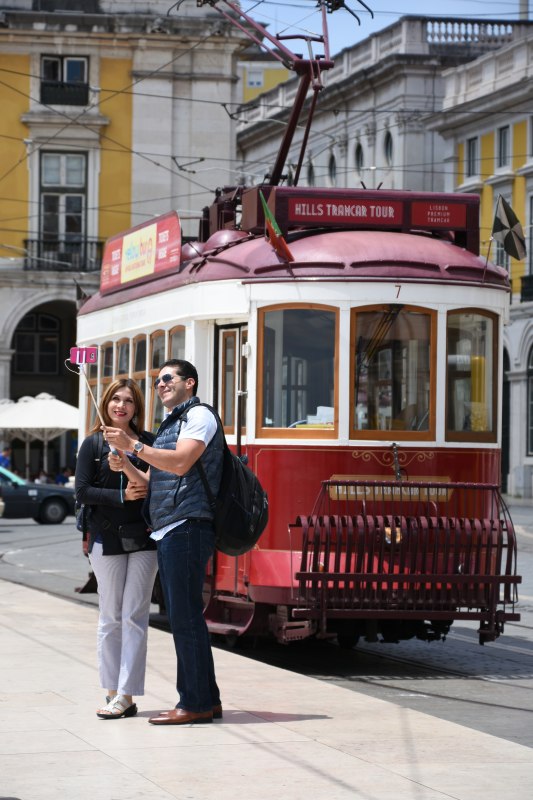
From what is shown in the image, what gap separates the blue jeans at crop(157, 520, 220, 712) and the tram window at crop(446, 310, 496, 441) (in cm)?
376

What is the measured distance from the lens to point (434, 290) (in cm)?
1166

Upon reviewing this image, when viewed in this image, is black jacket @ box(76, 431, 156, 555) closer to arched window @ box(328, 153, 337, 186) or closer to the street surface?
the street surface

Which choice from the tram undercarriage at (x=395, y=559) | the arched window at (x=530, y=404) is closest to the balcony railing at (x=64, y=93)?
the arched window at (x=530, y=404)

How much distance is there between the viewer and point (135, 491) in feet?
27.9

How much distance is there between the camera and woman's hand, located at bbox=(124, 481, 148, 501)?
8.48 meters

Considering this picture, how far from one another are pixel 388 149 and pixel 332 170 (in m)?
4.25

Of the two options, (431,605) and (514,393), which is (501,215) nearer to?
(431,605)

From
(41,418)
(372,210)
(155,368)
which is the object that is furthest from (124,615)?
(41,418)

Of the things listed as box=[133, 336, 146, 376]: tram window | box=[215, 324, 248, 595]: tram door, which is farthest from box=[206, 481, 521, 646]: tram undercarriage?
box=[133, 336, 146, 376]: tram window

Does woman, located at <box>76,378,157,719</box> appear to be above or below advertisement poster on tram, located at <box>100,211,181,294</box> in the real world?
below

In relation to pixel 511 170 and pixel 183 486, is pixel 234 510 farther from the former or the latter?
pixel 511 170

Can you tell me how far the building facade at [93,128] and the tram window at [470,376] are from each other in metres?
29.7

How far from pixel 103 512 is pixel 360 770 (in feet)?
6.80

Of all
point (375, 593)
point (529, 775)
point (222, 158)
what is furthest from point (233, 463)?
point (222, 158)
